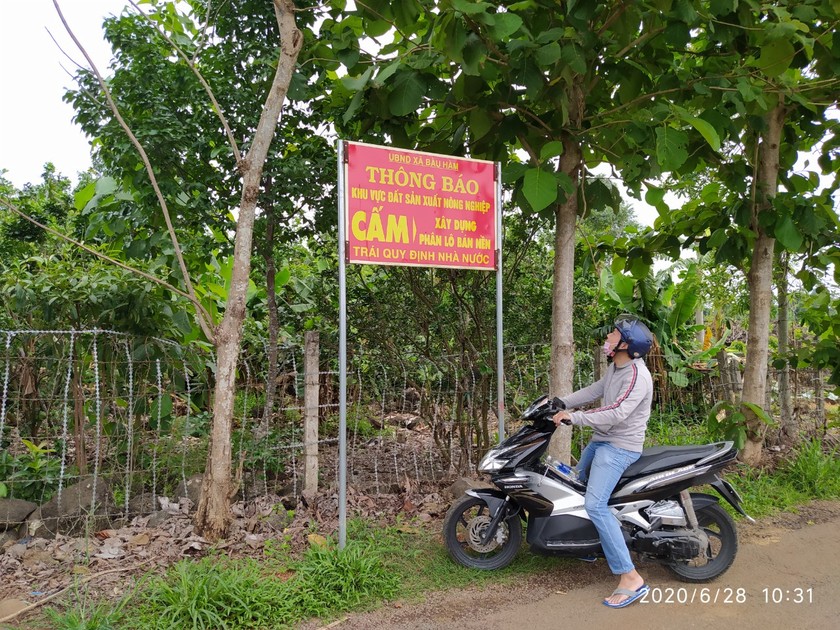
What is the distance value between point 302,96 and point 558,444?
3442 millimetres

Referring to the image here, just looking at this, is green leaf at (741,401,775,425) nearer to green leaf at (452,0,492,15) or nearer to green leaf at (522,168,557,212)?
green leaf at (522,168,557,212)

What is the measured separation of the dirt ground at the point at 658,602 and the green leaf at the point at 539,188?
8.14 ft

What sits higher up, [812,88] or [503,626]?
[812,88]

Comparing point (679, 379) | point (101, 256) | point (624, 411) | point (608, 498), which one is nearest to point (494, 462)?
point (608, 498)

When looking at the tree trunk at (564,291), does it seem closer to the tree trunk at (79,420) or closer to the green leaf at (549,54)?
the green leaf at (549,54)

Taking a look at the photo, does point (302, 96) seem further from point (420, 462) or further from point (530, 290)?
point (420, 462)

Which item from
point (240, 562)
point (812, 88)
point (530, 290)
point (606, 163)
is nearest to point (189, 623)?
point (240, 562)

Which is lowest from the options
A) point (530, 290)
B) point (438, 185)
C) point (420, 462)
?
point (420, 462)

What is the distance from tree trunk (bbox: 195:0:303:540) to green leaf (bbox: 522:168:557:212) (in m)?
1.83

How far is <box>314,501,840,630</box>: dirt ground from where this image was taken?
12.0 feet

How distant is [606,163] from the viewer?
5.67m

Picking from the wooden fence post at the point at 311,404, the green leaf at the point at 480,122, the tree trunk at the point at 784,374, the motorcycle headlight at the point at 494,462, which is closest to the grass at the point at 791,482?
the tree trunk at the point at 784,374

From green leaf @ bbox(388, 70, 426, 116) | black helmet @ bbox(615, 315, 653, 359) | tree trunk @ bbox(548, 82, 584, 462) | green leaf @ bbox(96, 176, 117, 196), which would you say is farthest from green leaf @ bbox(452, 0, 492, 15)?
green leaf @ bbox(96, 176, 117, 196)
